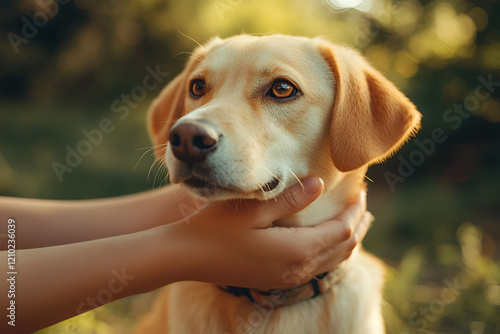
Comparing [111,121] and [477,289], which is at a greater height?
[477,289]

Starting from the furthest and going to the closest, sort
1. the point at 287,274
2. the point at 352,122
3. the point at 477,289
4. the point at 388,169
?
1. the point at 388,169
2. the point at 477,289
3. the point at 352,122
4. the point at 287,274

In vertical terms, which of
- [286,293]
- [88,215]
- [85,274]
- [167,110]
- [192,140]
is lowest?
[88,215]

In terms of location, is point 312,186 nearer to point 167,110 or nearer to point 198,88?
point 198,88

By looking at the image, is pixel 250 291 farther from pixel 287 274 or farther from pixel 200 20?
pixel 200 20

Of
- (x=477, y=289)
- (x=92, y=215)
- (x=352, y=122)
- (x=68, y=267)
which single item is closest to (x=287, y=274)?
(x=352, y=122)

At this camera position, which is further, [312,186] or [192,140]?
[312,186]

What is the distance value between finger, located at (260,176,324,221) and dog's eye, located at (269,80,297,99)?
0.46 meters

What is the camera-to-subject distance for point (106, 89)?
7.03 meters

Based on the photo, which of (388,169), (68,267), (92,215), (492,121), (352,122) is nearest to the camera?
(68,267)

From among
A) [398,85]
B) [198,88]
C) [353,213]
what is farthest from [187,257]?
[398,85]

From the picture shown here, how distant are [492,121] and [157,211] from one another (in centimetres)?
492

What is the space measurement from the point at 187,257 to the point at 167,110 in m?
1.29

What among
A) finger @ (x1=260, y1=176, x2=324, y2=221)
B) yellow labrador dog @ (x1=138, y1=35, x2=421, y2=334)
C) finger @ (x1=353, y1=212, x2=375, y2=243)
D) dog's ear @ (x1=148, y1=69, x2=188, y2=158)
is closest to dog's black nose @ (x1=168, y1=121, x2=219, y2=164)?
yellow labrador dog @ (x1=138, y1=35, x2=421, y2=334)

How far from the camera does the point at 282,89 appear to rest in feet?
6.75
